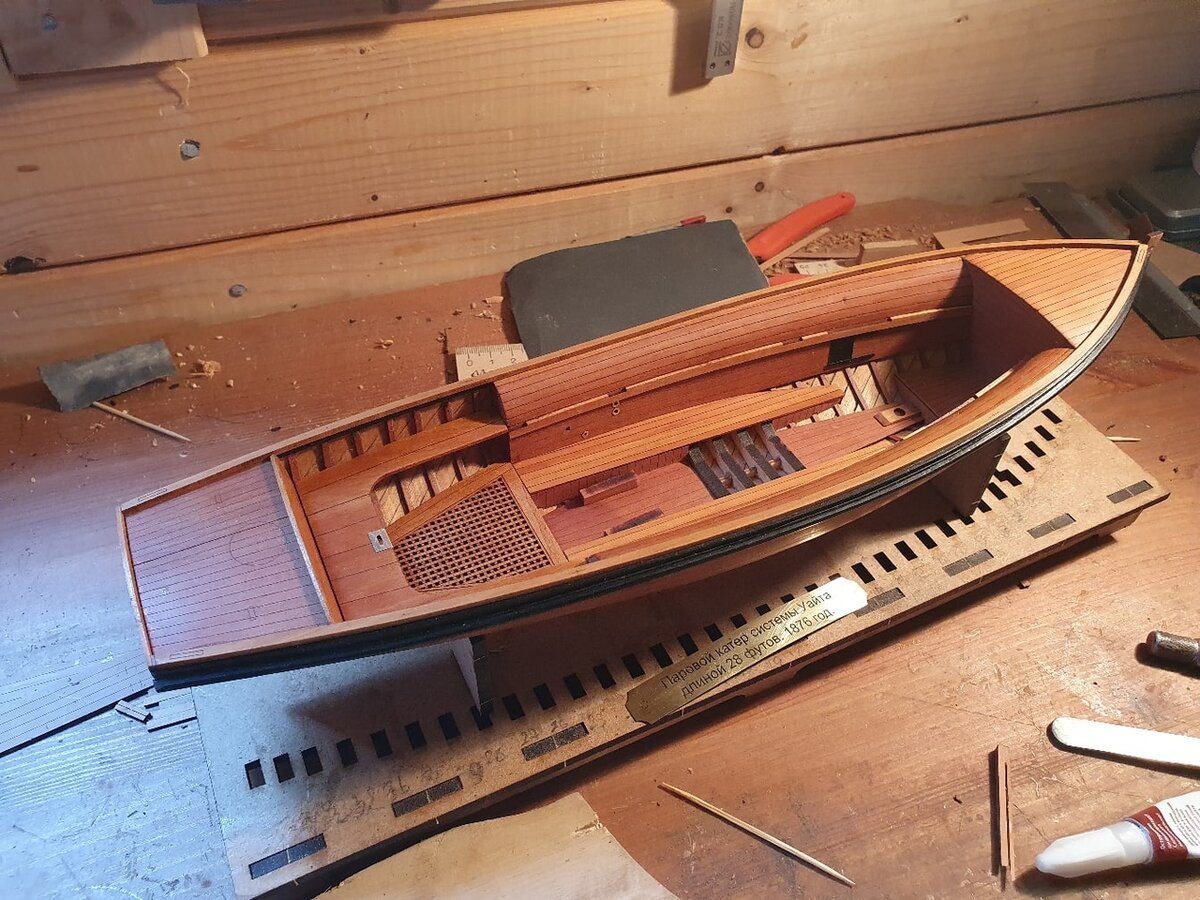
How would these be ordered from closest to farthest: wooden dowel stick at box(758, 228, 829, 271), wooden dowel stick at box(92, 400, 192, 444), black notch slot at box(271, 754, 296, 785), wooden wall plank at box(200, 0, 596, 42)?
black notch slot at box(271, 754, 296, 785) → wooden wall plank at box(200, 0, 596, 42) → wooden dowel stick at box(92, 400, 192, 444) → wooden dowel stick at box(758, 228, 829, 271)

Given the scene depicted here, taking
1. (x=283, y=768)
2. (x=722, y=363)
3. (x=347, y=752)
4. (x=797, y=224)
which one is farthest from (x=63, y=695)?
(x=797, y=224)

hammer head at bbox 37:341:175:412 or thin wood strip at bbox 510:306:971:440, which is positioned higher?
hammer head at bbox 37:341:175:412

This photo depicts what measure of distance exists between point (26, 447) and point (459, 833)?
182 cm

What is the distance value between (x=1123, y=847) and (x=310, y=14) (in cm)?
295

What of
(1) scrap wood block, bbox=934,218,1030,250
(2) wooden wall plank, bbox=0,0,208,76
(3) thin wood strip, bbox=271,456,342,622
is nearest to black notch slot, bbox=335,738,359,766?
(3) thin wood strip, bbox=271,456,342,622

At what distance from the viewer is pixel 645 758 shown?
233 cm

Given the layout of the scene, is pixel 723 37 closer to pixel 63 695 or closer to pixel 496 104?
pixel 496 104

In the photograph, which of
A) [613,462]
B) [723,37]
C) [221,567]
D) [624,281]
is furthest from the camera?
[624,281]

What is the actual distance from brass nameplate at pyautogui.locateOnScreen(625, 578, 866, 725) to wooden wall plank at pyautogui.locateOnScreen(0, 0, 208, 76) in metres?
2.13

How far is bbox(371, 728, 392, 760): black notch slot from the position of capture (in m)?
2.20

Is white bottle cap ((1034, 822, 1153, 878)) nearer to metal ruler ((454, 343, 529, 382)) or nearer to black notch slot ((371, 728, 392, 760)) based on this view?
black notch slot ((371, 728, 392, 760))

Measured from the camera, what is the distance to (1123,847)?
2.07 metres

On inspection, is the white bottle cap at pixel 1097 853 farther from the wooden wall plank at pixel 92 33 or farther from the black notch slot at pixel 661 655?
the wooden wall plank at pixel 92 33

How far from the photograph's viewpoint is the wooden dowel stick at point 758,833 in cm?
214
